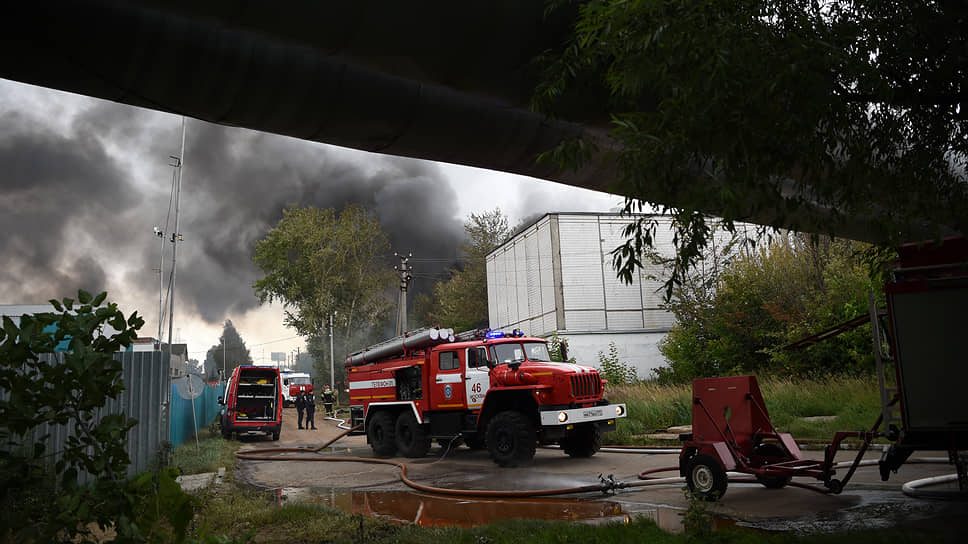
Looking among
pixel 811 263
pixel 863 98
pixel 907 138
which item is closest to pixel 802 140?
pixel 863 98

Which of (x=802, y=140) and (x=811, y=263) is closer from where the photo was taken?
(x=802, y=140)

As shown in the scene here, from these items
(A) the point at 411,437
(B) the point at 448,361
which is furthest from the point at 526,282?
(B) the point at 448,361

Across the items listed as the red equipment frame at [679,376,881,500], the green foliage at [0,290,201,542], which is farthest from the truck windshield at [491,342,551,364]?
the green foliage at [0,290,201,542]

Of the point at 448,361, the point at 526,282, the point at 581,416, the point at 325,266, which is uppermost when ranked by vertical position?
the point at 325,266

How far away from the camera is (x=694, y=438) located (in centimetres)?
881

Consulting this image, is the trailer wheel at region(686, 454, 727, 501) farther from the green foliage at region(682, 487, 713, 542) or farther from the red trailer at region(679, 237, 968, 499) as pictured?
the green foliage at region(682, 487, 713, 542)

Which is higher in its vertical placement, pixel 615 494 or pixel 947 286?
pixel 947 286

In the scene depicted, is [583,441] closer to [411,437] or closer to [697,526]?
[411,437]

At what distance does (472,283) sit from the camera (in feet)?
197

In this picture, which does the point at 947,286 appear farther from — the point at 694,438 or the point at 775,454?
the point at 694,438

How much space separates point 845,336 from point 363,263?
4288 centimetres

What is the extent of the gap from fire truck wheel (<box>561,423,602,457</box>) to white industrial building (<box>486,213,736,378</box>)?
17.7 metres

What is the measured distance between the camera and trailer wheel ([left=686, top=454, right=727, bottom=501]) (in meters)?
8.04

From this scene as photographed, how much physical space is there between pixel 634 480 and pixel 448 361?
5915 mm
